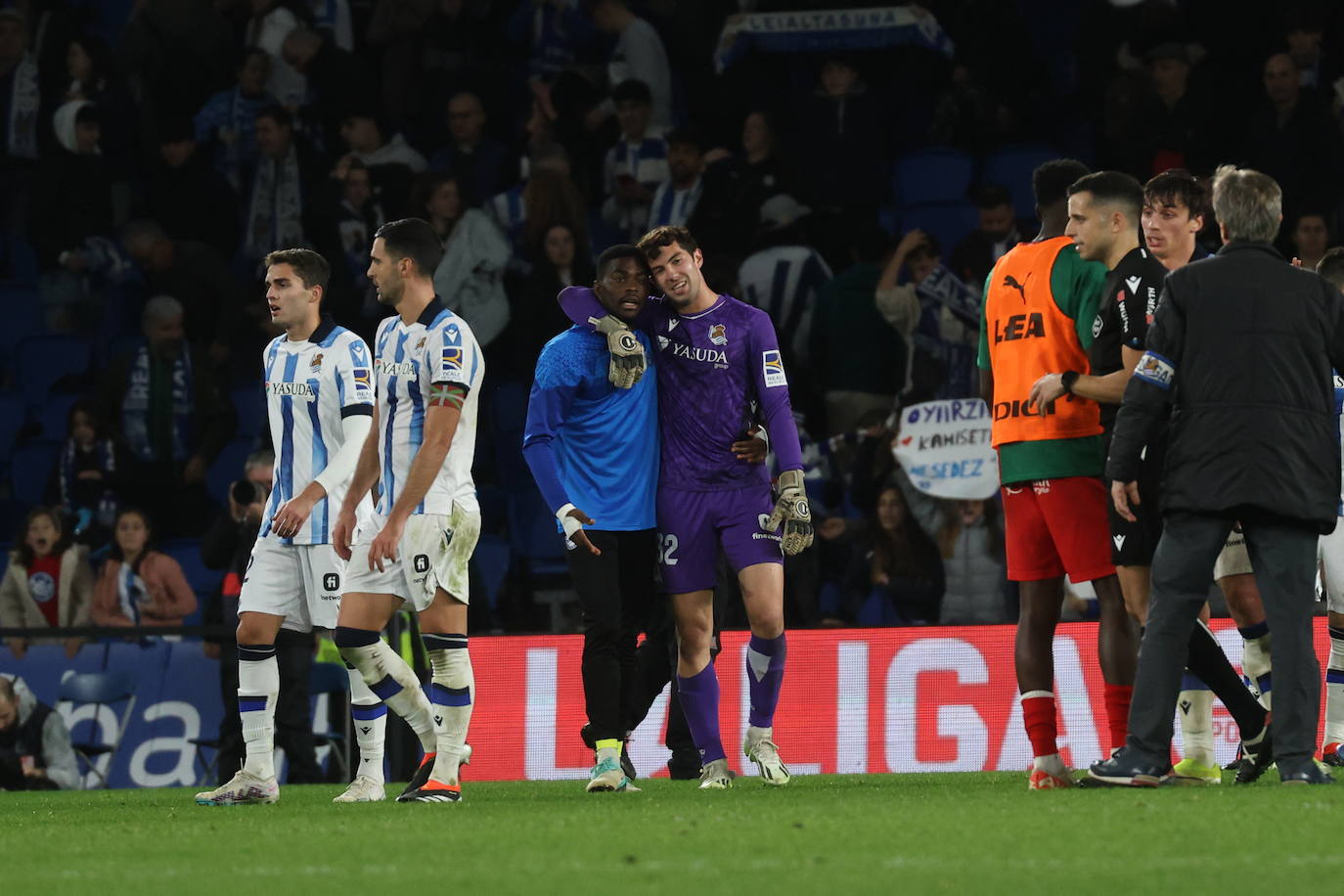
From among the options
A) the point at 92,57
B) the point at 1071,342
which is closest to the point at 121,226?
the point at 92,57

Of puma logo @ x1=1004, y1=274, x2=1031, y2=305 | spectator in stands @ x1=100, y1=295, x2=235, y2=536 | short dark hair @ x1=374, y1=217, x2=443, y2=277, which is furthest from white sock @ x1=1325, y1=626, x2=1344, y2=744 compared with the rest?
spectator in stands @ x1=100, y1=295, x2=235, y2=536

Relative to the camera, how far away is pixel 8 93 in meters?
17.0

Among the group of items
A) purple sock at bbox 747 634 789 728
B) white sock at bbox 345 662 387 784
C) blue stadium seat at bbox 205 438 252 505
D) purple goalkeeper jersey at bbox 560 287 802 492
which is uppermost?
purple goalkeeper jersey at bbox 560 287 802 492

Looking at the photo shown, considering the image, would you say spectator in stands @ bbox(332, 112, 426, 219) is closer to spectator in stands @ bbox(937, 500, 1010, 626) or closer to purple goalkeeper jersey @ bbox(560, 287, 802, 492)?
spectator in stands @ bbox(937, 500, 1010, 626)

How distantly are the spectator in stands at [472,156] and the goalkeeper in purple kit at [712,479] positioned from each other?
304 inches

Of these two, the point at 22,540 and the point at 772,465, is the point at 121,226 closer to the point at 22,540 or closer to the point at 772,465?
the point at 22,540

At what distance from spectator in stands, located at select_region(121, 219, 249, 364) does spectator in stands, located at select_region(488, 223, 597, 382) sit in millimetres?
2552

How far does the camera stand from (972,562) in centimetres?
1205

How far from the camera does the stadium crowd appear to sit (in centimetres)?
1285

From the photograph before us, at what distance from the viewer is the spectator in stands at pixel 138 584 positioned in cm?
1268

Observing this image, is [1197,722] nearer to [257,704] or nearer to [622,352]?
[622,352]

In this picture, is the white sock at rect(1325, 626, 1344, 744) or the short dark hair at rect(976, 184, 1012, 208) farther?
the short dark hair at rect(976, 184, 1012, 208)

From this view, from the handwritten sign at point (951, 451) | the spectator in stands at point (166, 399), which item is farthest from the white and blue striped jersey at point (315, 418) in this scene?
the spectator in stands at point (166, 399)

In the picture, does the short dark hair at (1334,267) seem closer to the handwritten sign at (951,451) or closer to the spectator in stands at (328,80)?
the handwritten sign at (951,451)
